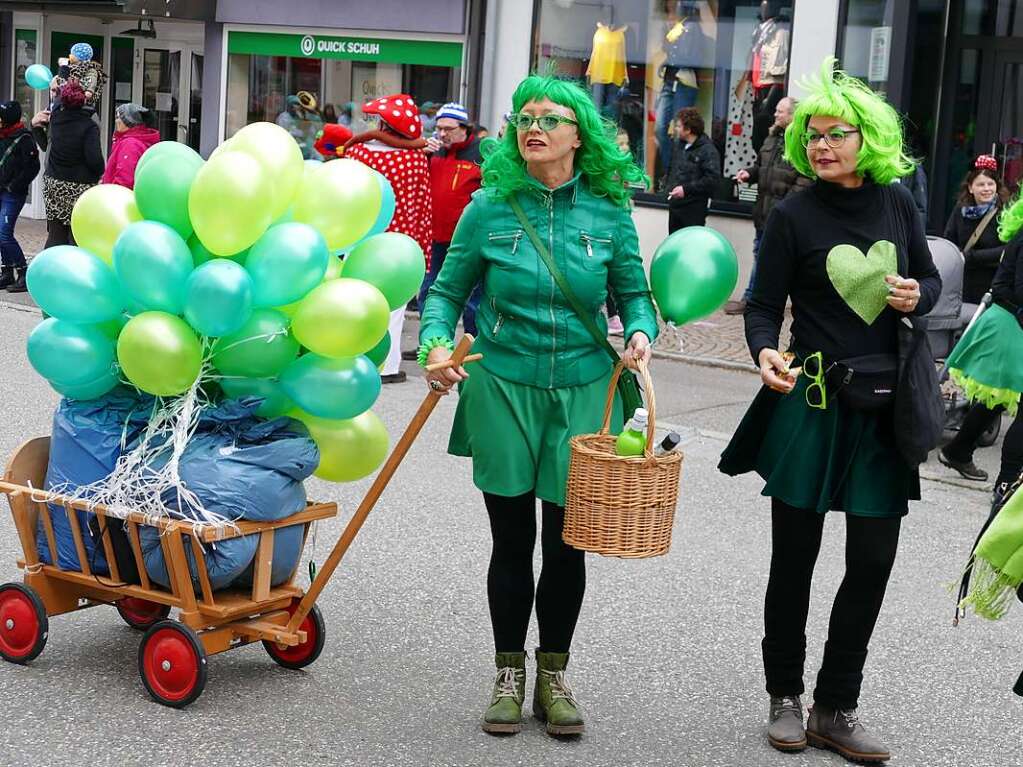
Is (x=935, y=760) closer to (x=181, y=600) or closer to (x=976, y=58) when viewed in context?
(x=181, y=600)

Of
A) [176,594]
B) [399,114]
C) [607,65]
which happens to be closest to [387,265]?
[176,594]

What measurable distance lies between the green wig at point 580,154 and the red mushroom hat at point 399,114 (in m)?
5.40

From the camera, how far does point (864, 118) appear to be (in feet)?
14.2

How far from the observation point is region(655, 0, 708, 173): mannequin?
16.0m

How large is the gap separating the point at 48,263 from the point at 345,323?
2.92 ft

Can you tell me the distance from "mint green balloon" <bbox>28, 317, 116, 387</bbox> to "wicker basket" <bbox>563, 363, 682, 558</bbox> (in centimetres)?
143

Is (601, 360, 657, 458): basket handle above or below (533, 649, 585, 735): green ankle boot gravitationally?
above

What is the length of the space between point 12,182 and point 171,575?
35.6 feet

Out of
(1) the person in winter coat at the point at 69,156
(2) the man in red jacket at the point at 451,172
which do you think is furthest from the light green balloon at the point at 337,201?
(1) the person in winter coat at the point at 69,156

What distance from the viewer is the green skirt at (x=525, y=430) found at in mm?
4477

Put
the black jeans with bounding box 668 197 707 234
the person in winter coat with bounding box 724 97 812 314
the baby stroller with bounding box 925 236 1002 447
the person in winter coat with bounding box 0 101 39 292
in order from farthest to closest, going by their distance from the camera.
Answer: the black jeans with bounding box 668 197 707 234, the person in winter coat with bounding box 0 101 39 292, the person in winter coat with bounding box 724 97 812 314, the baby stroller with bounding box 925 236 1002 447

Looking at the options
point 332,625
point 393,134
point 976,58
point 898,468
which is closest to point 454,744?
point 332,625

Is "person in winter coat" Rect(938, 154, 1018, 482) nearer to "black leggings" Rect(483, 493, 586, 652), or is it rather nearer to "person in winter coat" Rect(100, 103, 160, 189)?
"black leggings" Rect(483, 493, 586, 652)

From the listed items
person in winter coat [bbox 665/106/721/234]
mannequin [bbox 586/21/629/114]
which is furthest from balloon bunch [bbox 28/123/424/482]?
mannequin [bbox 586/21/629/114]
